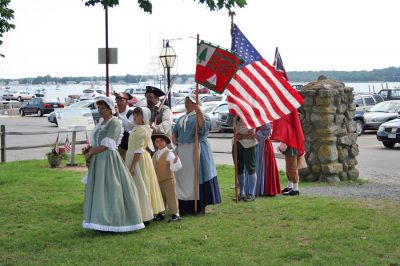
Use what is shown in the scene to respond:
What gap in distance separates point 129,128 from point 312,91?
507 centimetres

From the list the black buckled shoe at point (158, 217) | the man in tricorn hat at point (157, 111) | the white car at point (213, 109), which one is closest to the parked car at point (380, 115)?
the white car at point (213, 109)

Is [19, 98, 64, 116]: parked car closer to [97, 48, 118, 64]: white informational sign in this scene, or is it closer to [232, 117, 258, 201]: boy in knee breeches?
[97, 48, 118, 64]: white informational sign

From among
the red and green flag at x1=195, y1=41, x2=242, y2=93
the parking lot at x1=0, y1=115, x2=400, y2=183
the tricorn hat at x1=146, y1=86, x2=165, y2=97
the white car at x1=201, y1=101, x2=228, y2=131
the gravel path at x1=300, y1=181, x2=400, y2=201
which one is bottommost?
the parking lot at x1=0, y1=115, x2=400, y2=183

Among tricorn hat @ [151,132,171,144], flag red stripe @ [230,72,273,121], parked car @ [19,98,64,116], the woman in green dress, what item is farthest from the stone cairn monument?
parked car @ [19,98,64,116]

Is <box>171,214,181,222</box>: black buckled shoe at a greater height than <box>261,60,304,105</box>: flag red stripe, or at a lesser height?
lesser

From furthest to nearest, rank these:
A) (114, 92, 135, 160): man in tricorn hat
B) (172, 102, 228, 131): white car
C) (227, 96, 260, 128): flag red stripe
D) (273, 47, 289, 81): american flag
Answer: (172, 102, 228, 131): white car → (273, 47, 289, 81): american flag → (227, 96, 260, 128): flag red stripe → (114, 92, 135, 160): man in tricorn hat

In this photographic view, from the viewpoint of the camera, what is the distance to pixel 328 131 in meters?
13.8

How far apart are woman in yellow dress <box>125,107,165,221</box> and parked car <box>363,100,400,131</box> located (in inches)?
865

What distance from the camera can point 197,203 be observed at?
9914 mm

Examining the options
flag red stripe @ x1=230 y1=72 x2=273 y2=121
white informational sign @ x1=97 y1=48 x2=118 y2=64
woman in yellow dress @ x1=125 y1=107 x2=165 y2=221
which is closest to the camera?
woman in yellow dress @ x1=125 y1=107 x2=165 y2=221

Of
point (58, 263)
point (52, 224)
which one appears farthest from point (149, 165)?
point (58, 263)

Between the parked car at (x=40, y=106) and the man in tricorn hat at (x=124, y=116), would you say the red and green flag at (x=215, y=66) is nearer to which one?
the man in tricorn hat at (x=124, y=116)

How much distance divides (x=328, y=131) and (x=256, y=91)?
367 centimetres

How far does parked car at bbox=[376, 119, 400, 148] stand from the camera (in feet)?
75.4
